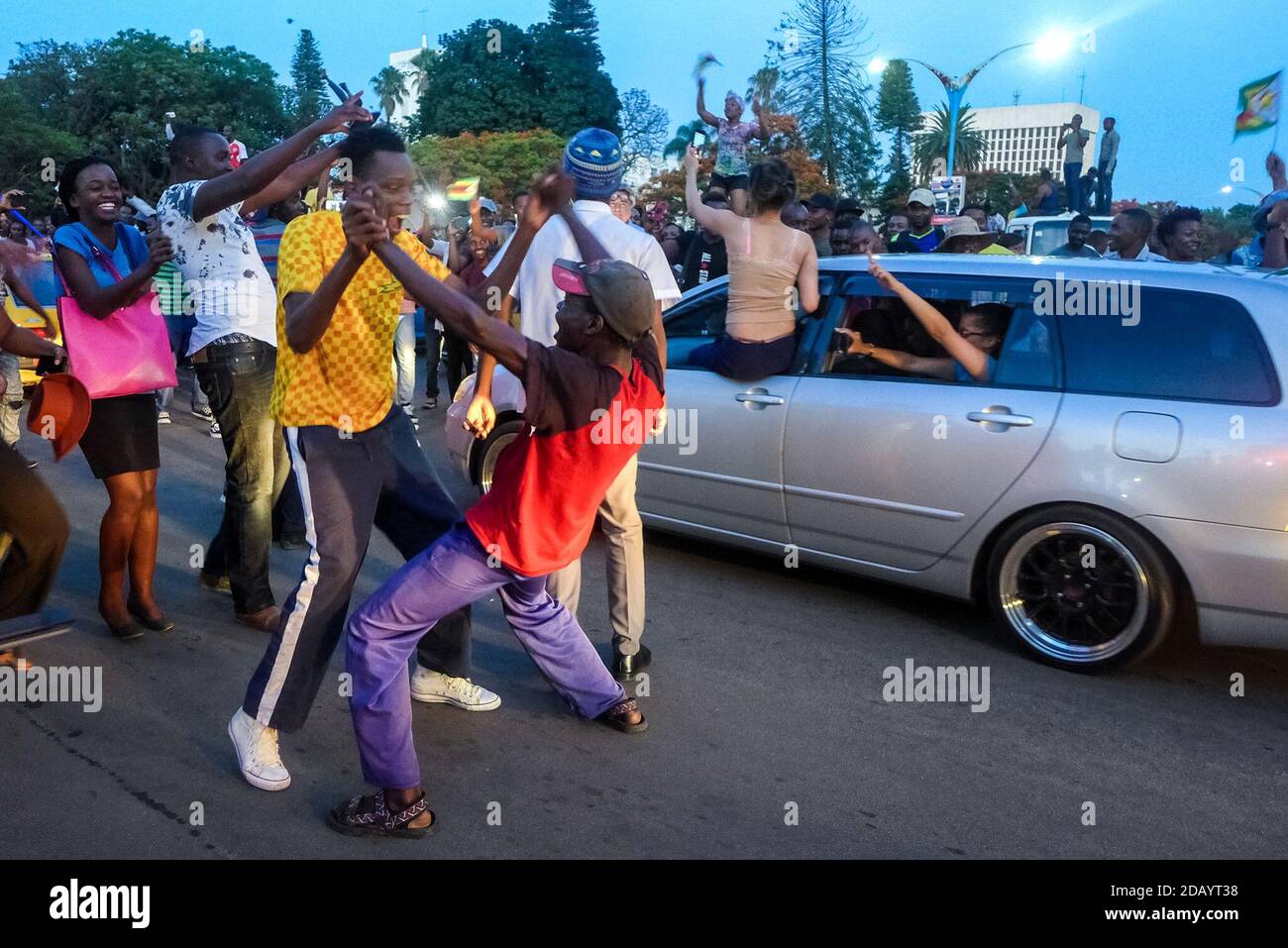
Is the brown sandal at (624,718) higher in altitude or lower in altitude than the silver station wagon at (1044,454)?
lower

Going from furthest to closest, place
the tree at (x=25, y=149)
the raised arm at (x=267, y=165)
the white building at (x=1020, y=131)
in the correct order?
the white building at (x=1020, y=131) < the tree at (x=25, y=149) < the raised arm at (x=267, y=165)

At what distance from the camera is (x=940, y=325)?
16.1ft

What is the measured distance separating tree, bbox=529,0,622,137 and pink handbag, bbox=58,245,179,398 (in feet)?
180

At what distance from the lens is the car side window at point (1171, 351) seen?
4.19m

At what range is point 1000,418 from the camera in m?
4.62

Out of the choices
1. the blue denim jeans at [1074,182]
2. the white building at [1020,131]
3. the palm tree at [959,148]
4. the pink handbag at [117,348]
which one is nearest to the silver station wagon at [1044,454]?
the pink handbag at [117,348]

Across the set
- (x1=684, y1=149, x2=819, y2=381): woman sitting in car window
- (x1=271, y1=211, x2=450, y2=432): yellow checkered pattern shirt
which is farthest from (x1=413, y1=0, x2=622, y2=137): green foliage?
(x1=271, y1=211, x2=450, y2=432): yellow checkered pattern shirt

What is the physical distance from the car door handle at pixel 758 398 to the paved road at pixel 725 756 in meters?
1.01

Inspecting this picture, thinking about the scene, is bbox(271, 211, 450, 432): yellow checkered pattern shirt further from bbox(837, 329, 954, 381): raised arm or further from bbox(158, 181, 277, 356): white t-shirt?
bbox(837, 329, 954, 381): raised arm

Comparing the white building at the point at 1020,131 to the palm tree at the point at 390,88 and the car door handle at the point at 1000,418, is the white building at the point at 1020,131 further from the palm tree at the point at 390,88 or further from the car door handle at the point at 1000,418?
the car door handle at the point at 1000,418

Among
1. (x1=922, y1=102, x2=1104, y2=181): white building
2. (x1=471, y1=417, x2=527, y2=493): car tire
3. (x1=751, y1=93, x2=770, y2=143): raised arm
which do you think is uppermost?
(x1=922, y1=102, x2=1104, y2=181): white building

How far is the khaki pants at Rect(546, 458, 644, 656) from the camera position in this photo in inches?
165

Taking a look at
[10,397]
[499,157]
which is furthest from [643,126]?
[10,397]
